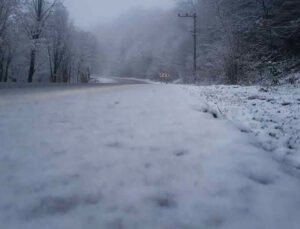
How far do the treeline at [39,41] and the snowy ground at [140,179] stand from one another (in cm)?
2623

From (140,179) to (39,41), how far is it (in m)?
30.0

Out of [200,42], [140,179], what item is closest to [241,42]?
[200,42]

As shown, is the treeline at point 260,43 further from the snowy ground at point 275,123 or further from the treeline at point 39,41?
the treeline at point 39,41

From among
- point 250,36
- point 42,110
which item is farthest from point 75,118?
point 250,36

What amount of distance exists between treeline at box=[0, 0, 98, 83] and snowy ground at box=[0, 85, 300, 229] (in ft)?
86.1

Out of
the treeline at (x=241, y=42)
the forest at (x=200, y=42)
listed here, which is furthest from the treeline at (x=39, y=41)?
the treeline at (x=241, y=42)

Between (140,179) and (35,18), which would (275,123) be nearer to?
(140,179)

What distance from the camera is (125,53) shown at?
102500 mm

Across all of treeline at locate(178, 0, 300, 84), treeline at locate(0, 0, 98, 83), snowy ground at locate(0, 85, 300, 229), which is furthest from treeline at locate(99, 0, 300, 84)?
treeline at locate(0, 0, 98, 83)

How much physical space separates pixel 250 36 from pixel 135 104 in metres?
19.8

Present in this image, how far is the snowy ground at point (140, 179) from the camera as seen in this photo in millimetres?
2729

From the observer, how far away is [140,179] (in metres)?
3.44

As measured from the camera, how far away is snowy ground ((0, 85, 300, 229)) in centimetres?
273

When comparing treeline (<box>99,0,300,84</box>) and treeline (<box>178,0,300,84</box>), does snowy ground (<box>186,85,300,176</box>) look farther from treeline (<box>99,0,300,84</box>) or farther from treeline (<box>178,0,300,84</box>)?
treeline (<box>99,0,300,84</box>)
